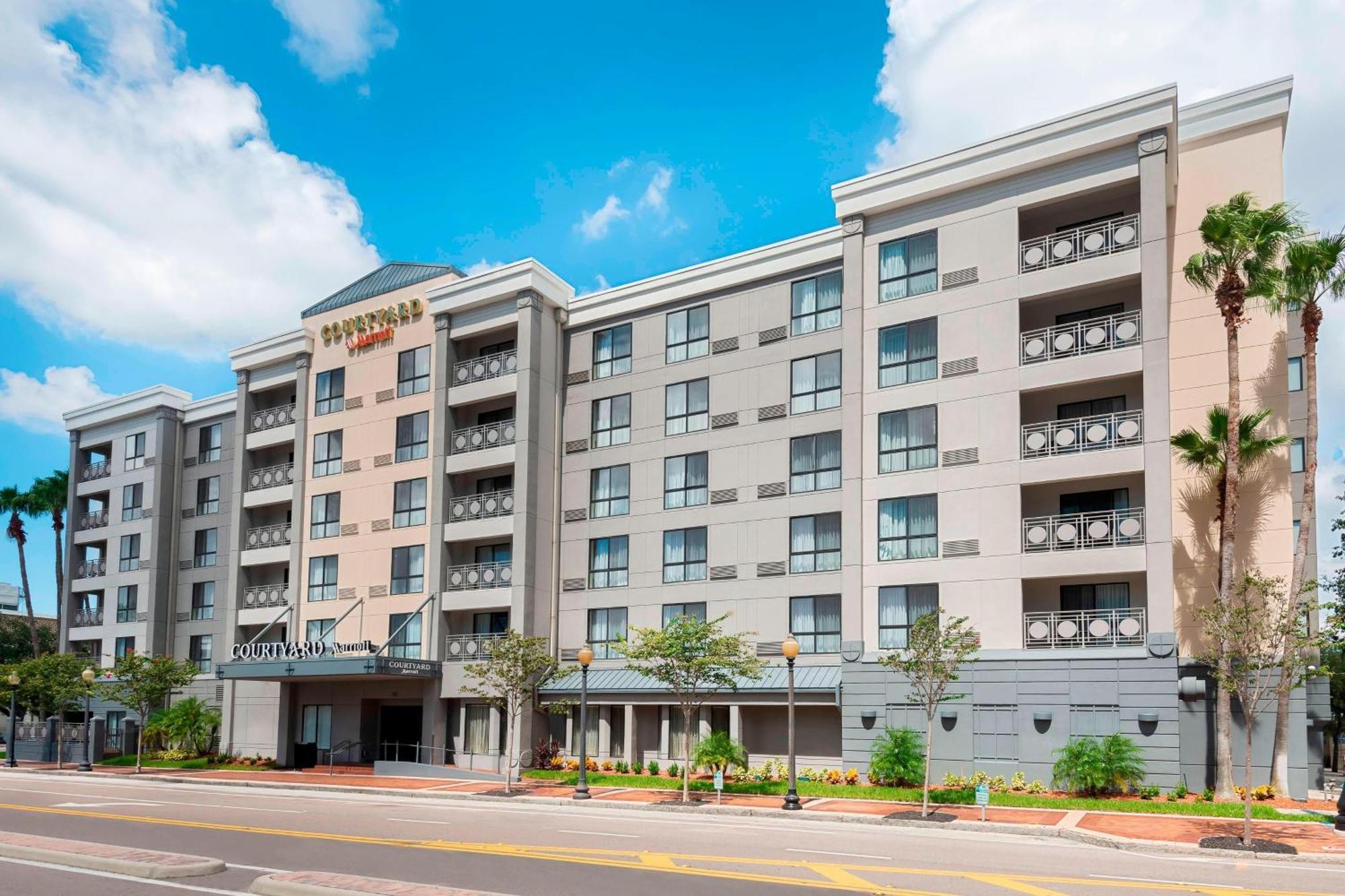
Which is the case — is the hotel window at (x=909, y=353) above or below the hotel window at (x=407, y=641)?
above

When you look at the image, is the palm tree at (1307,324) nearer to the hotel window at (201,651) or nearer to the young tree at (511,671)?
the young tree at (511,671)

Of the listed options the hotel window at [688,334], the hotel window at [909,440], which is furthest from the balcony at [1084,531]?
the hotel window at [688,334]

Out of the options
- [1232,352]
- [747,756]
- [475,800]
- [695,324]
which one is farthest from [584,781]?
[1232,352]

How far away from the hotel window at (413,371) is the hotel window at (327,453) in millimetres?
4289

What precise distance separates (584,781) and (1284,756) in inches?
745

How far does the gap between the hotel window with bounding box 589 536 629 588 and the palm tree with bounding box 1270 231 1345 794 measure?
21.9 meters

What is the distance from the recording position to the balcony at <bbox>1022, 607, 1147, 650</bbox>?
31750mm

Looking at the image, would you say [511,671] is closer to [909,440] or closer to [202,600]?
[909,440]

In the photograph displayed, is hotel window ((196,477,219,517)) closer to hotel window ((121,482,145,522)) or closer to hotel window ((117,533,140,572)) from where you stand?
hotel window ((121,482,145,522))

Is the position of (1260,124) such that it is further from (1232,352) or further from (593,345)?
(593,345)

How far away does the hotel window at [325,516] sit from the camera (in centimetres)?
4841

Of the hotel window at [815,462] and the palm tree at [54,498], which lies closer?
the hotel window at [815,462]

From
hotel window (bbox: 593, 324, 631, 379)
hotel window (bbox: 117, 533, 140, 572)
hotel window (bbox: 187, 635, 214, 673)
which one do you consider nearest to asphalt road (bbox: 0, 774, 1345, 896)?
hotel window (bbox: 593, 324, 631, 379)

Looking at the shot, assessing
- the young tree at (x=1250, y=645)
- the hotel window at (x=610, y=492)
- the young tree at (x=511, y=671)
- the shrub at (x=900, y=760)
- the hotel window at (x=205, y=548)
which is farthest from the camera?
the hotel window at (x=205, y=548)
